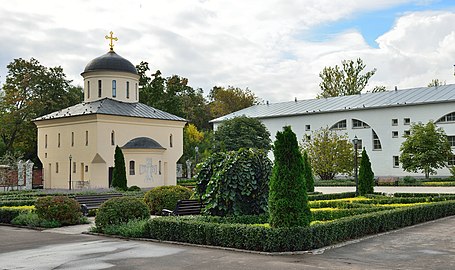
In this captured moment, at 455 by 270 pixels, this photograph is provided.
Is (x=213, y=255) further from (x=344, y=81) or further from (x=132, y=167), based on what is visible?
(x=344, y=81)

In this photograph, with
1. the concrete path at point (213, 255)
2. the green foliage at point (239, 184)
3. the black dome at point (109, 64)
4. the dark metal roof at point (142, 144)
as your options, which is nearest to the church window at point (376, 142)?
the dark metal roof at point (142, 144)

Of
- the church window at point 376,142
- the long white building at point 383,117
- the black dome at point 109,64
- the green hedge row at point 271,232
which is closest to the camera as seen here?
the green hedge row at point 271,232

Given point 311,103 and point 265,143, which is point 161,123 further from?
point 311,103

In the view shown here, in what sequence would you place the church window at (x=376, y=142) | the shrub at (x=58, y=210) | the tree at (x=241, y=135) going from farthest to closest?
1. the church window at (x=376, y=142)
2. the tree at (x=241, y=135)
3. the shrub at (x=58, y=210)

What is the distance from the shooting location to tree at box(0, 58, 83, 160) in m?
52.3

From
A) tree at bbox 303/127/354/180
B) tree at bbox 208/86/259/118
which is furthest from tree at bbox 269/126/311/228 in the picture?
tree at bbox 208/86/259/118

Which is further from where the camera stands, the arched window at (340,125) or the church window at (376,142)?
the arched window at (340,125)

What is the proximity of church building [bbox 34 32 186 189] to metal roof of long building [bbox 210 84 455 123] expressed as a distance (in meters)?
17.8

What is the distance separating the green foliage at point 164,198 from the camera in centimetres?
1950

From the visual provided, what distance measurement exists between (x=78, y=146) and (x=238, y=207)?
87.9 ft

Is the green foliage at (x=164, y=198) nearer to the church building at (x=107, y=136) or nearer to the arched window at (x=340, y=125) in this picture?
the church building at (x=107, y=136)

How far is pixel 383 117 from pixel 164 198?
35.0 m

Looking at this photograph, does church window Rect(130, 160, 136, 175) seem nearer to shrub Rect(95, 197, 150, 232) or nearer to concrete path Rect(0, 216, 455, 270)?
shrub Rect(95, 197, 150, 232)

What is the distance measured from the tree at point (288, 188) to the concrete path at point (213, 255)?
947 mm
